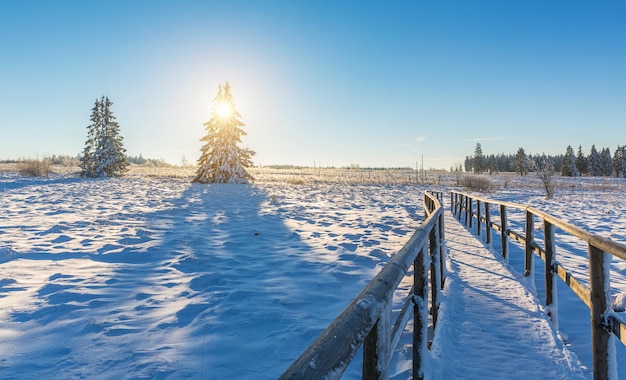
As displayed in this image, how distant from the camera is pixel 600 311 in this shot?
2.64 metres

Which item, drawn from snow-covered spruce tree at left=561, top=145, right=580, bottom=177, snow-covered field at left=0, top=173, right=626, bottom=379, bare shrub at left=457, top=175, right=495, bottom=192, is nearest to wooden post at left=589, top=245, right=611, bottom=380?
snow-covered field at left=0, top=173, right=626, bottom=379

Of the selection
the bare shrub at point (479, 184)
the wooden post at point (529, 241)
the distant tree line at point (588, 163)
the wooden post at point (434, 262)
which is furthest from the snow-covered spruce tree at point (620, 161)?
the wooden post at point (434, 262)

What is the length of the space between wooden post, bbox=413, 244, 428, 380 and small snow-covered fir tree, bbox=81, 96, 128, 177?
39908 millimetres

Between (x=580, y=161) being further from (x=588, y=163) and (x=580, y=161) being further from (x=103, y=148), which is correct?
(x=103, y=148)

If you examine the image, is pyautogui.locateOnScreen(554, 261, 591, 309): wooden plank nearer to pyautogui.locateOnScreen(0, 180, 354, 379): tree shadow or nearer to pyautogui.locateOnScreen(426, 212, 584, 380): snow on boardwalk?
pyautogui.locateOnScreen(426, 212, 584, 380): snow on boardwalk

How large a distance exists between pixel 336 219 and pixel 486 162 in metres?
127

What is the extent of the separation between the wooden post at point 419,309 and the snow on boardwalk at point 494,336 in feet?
0.89

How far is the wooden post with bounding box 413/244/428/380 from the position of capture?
104 inches

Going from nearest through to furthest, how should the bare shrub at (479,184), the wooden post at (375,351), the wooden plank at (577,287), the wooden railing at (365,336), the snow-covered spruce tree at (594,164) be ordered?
the wooden railing at (365,336), the wooden post at (375,351), the wooden plank at (577,287), the bare shrub at (479,184), the snow-covered spruce tree at (594,164)

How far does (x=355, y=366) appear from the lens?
328 centimetres

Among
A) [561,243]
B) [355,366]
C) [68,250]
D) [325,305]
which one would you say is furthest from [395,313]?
[561,243]

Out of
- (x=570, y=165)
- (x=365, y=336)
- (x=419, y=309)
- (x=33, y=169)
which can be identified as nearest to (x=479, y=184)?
(x=419, y=309)

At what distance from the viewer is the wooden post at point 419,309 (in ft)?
8.64

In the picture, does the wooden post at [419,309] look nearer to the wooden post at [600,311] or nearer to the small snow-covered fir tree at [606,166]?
the wooden post at [600,311]
